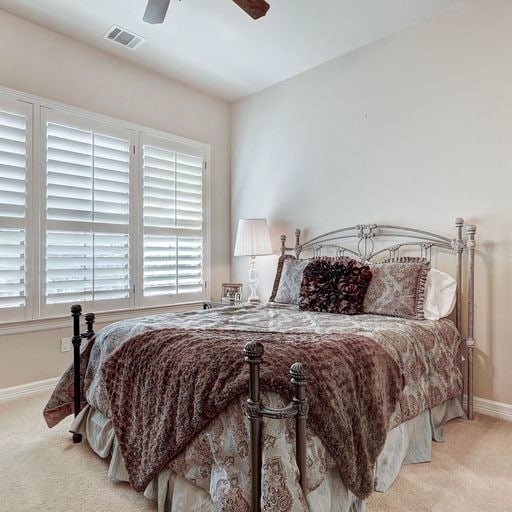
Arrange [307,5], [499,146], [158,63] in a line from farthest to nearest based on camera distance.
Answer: [158,63] < [307,5] < [499,146]

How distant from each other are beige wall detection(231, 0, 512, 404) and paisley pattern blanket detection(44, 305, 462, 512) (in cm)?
71

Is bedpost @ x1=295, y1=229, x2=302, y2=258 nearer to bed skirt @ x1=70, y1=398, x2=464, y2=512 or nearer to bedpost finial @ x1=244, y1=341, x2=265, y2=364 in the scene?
bed skirt @ x1=70, y1=398, x2=464, y2=512

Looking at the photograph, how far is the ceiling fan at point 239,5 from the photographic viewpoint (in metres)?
2.17

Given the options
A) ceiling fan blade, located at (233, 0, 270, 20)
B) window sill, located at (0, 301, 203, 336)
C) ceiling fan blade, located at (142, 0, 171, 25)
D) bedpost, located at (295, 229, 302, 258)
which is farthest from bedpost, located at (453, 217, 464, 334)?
window sill, located at (0, 301, 203, 336)

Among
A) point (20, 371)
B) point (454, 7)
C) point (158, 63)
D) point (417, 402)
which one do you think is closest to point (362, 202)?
point (454, 7)

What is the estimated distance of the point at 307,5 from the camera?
9.46 ft

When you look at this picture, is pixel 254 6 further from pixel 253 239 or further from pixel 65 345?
pixel 65 345

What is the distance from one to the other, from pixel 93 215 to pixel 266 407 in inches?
108

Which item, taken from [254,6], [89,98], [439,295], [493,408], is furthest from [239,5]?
[493,408]

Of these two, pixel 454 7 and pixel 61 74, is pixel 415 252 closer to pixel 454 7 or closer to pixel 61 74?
pixel 454 7

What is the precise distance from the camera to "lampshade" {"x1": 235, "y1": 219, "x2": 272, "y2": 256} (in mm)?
3867

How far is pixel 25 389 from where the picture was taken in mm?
3098

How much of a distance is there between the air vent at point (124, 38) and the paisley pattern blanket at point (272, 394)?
96.9 inches

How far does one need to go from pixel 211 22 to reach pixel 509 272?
2959 millimetres
